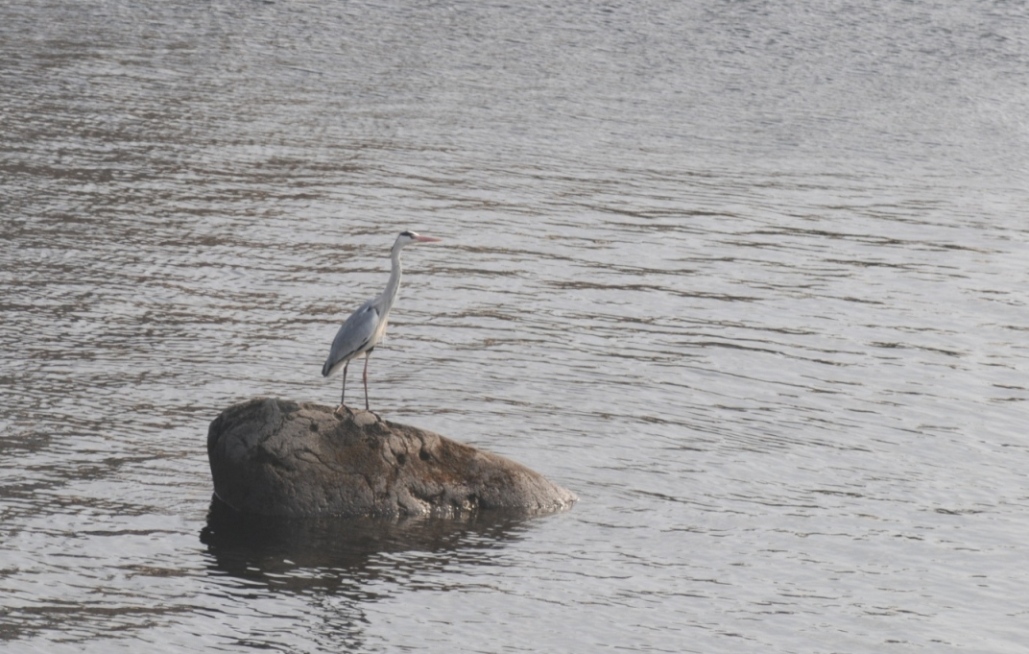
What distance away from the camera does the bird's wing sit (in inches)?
577

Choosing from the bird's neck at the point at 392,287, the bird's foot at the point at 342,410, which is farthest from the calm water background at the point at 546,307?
the bird's neck at the point at 392,287

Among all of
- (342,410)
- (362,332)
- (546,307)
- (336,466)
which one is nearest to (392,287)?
(362,332)

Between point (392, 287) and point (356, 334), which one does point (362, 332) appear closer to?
point (356, 334)

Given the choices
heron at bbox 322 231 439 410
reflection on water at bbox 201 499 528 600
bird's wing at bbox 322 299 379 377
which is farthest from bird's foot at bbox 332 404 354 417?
reflection on water at bbox 201 499 528 600

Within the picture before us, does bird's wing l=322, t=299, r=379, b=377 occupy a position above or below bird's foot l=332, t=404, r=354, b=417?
above

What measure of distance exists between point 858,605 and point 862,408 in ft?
17.0

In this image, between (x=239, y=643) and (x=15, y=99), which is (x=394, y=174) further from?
(x=239, y=643)

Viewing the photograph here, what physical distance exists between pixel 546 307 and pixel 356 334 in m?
6.82

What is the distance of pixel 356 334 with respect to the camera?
14.7m

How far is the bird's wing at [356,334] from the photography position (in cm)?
1465

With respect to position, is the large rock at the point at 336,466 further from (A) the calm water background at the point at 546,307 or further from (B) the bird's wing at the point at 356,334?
(B) the bird's wing at the point at 356,334

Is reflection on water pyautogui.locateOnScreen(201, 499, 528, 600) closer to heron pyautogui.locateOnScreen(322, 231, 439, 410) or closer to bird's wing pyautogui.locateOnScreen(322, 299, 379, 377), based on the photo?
heron pyautogui.locateOnScreen(322, 231, 439, 410)

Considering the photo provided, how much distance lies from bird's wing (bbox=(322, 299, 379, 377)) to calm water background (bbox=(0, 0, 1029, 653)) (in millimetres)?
1623

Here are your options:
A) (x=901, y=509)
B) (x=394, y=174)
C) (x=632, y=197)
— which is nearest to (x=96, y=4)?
(x=394, y=174)
